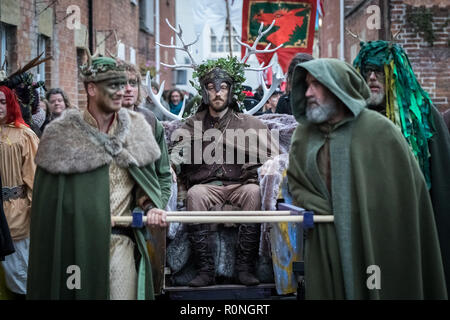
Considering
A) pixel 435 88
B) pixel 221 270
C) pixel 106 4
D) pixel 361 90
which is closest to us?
pixel 361 90

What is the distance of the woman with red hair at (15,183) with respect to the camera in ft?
19.7

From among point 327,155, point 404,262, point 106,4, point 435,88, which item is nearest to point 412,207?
point 404,262

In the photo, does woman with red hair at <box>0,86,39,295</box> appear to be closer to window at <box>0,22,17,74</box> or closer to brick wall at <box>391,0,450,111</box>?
window at <box>0,22,17,74</box>

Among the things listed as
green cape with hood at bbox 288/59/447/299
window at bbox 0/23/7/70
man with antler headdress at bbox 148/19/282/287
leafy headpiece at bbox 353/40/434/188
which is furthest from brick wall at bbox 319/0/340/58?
green cape with hood at bbox 288/59/447/299

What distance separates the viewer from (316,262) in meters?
4.14

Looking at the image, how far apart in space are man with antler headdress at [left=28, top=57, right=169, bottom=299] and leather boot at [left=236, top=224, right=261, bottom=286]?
4.30 feet

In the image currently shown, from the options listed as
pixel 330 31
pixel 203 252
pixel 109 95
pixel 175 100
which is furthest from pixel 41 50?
pixel 330 31

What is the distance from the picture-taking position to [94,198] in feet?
13.7

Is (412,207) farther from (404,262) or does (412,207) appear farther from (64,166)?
(64,166)

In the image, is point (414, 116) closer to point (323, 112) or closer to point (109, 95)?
point (323, 112)

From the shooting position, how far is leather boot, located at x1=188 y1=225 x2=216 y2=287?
18.2 feet

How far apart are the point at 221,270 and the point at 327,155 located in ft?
6.21

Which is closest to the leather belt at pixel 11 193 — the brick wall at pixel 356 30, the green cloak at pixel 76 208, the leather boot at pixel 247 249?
the green cloak at pixel 76 208

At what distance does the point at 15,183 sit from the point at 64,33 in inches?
364
